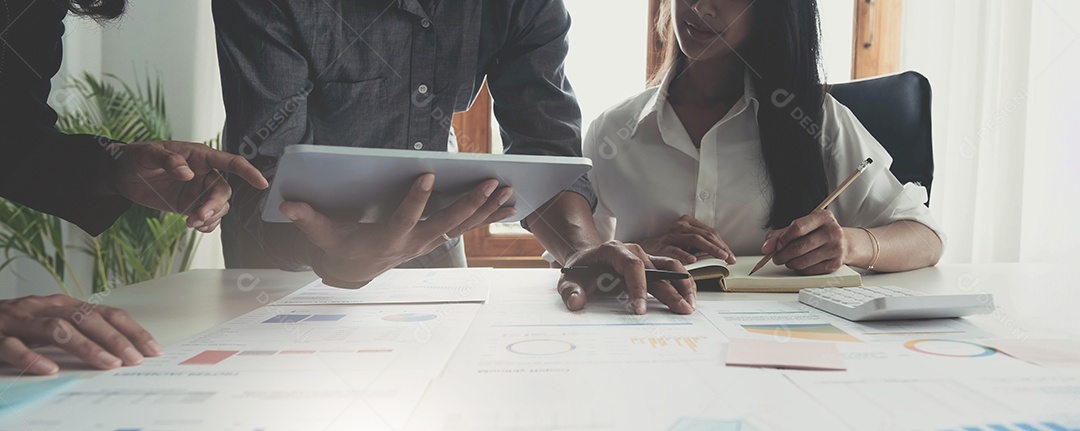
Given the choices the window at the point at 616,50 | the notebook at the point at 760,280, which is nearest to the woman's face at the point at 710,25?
the notebook at the point at 760,280

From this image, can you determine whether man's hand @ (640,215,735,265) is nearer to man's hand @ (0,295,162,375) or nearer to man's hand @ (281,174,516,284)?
man's hand @ (281,174,516,284)

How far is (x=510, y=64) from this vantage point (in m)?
1.39

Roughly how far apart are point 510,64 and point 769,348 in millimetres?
877

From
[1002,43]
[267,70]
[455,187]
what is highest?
[1002,43]

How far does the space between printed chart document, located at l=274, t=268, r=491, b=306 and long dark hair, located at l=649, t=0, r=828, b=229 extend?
24.5 inches

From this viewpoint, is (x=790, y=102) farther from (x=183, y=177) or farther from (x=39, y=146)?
(x=39, y=146)

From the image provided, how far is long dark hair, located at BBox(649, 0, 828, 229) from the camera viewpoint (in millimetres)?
1425

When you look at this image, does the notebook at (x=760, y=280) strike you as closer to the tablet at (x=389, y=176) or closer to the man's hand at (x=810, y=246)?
the man's hand at (x=810, y=246)

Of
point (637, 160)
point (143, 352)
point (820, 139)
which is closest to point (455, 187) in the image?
point (143, 352)

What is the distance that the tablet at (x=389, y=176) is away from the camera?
27.7 inches

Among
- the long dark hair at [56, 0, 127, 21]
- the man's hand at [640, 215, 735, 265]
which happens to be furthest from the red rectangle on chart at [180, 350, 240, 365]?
the man's hand at [640, 215, 735, 265]

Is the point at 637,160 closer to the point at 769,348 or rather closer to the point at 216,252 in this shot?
the point at 769,348

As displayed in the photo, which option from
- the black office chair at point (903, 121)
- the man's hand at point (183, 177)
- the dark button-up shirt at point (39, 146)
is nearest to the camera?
the man's hand at point (183, 177)

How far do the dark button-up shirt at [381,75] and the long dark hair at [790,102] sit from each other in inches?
15.3
